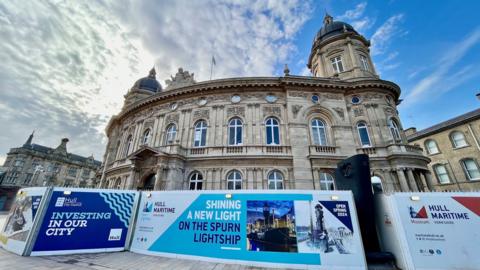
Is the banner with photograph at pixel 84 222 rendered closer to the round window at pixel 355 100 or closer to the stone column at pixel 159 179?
the stone column at pixel 159 179

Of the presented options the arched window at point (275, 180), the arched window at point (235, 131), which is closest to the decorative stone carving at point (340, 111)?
the arched window at point (275, 180)

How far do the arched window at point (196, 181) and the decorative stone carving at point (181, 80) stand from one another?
10.4 meters

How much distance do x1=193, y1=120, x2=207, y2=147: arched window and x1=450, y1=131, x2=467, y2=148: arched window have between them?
30.5 meters

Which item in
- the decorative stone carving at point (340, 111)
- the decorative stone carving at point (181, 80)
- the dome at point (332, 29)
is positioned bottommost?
the decorative stone carving at point (340, 111)

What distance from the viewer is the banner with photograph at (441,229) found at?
5441mm

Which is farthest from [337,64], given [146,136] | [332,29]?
[146,136]

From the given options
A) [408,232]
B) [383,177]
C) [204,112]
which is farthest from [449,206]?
[204,112]

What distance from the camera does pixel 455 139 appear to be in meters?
22.2

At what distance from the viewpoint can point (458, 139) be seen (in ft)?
72.0

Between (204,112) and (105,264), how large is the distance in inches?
520

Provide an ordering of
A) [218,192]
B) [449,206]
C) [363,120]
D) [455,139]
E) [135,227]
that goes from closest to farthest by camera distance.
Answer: [449,206] → [218,192] → [135,227] → [363,120] → [455,139]

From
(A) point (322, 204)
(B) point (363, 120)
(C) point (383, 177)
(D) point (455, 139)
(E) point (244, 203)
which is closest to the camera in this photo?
(A) point (322, 204)

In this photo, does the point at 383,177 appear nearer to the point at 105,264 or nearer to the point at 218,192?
the point at 218,192

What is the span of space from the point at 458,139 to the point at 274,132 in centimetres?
2461
